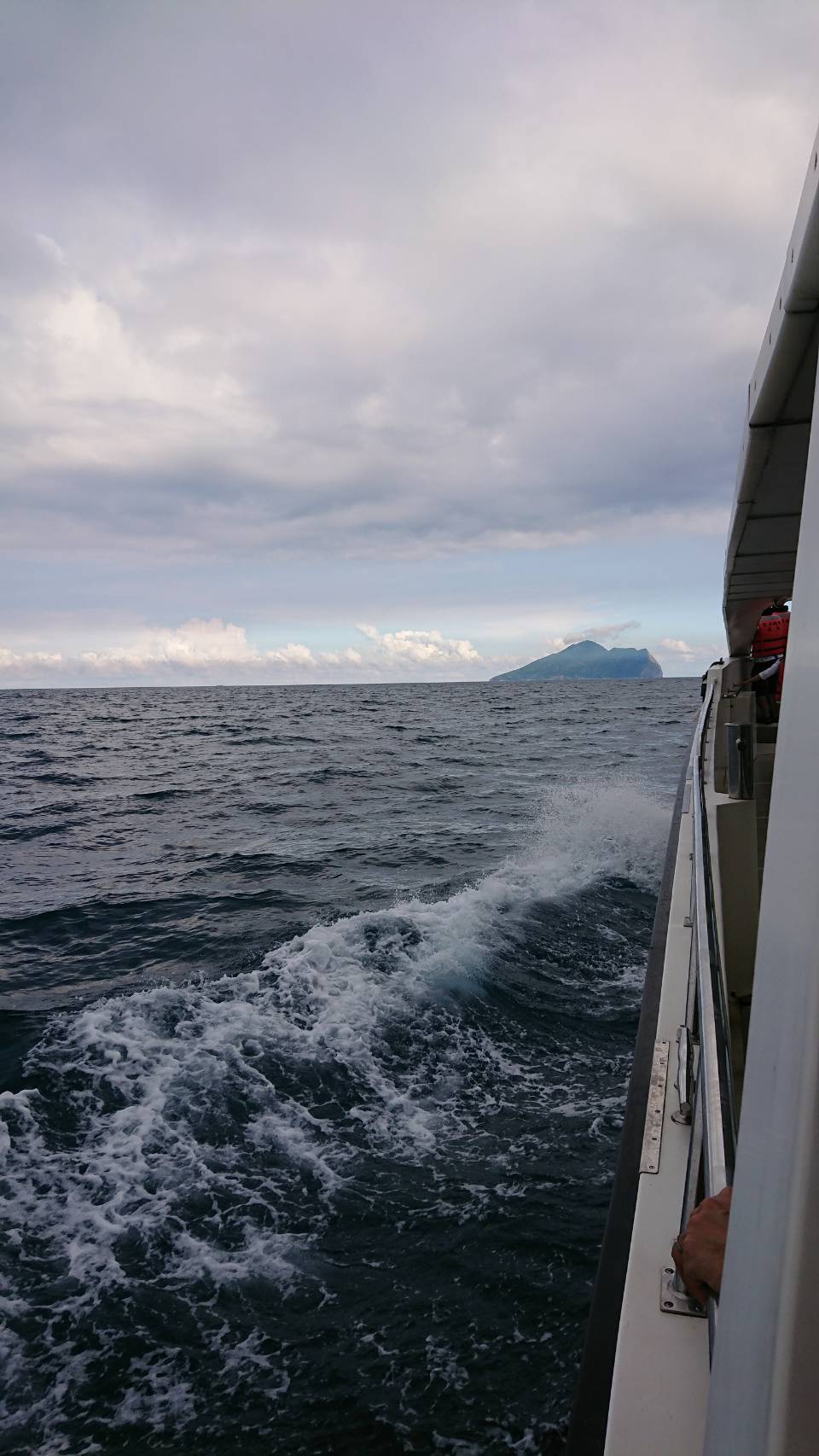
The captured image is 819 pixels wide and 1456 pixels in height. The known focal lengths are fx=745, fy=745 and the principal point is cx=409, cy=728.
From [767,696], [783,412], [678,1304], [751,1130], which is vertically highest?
[783,412]

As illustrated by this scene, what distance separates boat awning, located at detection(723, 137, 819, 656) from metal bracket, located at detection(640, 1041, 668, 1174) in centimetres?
215

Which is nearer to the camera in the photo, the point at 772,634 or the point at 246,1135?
the point at 246,1135

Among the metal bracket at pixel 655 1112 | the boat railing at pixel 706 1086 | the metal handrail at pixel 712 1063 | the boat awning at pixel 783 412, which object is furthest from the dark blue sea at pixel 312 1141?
the boat awning at pixel 783 412

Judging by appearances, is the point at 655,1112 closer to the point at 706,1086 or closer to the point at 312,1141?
the point at 706,1086

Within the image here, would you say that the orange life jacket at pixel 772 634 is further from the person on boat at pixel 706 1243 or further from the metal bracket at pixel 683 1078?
the person on boat at pixel 706 1243

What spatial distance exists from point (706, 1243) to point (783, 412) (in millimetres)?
2464

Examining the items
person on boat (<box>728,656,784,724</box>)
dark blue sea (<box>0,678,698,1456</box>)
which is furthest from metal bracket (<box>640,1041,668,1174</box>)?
person on boat (<box>728,656,784,724</box>)

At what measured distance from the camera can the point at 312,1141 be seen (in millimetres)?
4727

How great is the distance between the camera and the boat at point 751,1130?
78cm

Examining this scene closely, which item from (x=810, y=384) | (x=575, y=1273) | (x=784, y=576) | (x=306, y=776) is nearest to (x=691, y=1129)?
(x=575, y=1273)

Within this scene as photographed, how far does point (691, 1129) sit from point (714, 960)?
55 cm

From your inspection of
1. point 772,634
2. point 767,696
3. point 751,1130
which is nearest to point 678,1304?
point 751,1130

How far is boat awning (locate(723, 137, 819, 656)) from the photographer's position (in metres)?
1.51

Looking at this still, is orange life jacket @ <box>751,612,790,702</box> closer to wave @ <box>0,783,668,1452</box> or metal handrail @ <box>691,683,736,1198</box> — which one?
wave @ <box>0,783,668,1452</box>
